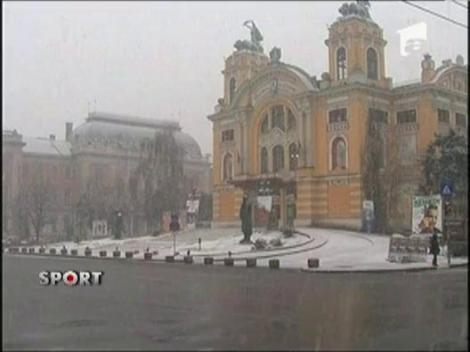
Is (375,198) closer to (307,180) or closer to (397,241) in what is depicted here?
(307,180)

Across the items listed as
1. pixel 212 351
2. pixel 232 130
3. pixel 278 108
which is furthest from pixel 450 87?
pixel 212 351

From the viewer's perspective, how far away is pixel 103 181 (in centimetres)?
3153

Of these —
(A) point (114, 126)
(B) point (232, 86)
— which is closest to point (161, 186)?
(B) point (232, 86)

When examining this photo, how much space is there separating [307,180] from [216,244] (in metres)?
10.3

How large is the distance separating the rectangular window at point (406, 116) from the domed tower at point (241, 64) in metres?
12.7

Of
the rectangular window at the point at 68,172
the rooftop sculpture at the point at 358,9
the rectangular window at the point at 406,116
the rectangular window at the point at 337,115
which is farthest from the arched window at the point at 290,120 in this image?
the rectangular window at the point at 68,172

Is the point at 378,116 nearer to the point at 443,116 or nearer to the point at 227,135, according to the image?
the point at 443,116

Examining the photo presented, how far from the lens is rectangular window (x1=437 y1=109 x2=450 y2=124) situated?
44.2 meters

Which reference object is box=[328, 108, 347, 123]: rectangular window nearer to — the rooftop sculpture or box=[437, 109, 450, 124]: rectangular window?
box=[437, 109, 450, 124]: rectangular window

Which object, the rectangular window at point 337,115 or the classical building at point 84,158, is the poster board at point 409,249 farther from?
the rectangular window at point 337,115

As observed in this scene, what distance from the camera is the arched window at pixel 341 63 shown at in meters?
48.4

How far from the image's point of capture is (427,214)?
26031mm

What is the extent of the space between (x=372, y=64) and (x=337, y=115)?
16.1 ft

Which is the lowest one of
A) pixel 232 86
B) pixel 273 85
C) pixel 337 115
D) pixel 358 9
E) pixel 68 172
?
pixel 68 172
